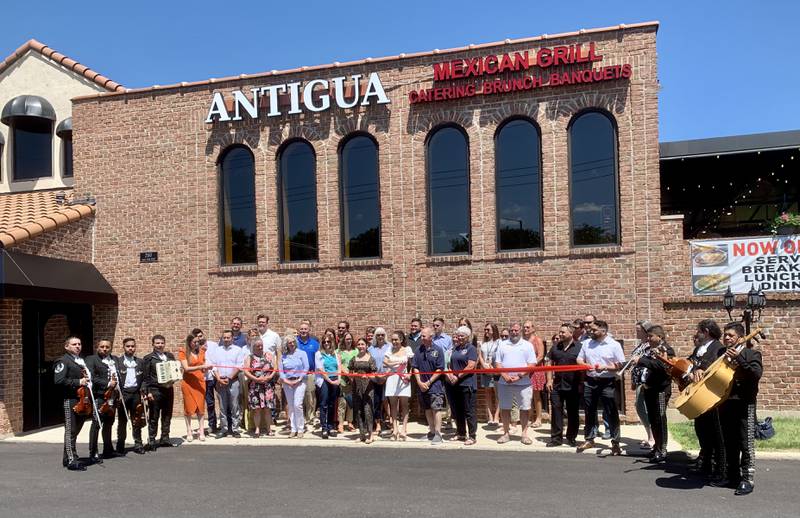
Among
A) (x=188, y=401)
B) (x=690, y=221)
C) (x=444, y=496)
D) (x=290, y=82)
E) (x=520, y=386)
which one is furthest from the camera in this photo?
(x=690, y=221)

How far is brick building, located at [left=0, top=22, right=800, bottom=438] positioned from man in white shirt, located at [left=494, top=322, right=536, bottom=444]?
2.44m

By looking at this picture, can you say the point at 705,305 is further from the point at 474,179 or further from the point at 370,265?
the point at 370,265

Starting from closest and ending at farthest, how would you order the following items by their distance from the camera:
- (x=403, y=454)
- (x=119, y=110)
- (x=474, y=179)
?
(x=403, y=454) < (x=474, y=179) < (x=119, y=110)

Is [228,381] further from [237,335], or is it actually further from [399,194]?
[399,194]

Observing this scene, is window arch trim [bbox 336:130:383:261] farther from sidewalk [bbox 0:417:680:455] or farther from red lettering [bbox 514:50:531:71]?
sidewalk [bbox 0:417:680:455]

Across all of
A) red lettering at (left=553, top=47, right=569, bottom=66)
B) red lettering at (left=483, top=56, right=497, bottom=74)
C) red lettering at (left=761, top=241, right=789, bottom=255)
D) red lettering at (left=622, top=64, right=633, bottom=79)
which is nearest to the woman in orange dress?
red lettering at (left=483, top=56, right=497, bottom=74)

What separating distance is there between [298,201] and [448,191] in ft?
10.9

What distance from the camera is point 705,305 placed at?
13195 mm

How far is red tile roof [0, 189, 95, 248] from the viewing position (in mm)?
13559

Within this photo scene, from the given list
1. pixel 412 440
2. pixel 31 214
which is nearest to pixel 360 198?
pixel 412 440

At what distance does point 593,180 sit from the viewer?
13867 mm

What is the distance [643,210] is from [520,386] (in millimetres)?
4376

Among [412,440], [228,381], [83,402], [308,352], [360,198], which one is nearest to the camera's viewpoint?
[83,402]

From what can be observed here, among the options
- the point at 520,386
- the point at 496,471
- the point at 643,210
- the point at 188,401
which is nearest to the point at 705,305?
the point at 643,210
